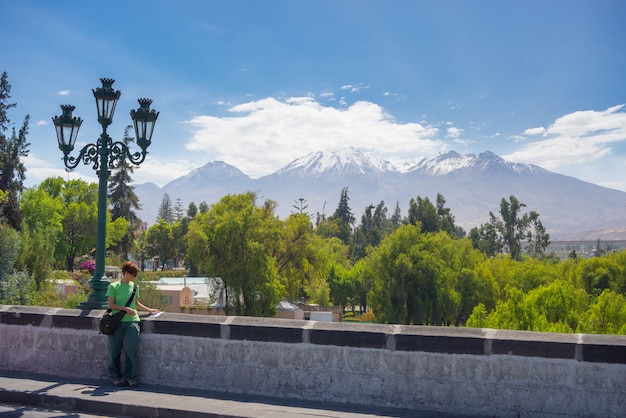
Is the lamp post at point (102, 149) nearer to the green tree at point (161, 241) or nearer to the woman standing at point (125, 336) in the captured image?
the woman standing at point (125, 336)

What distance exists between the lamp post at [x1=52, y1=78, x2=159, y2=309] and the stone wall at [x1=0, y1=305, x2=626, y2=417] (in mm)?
840

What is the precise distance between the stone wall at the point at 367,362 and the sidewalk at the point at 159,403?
7.7 inches

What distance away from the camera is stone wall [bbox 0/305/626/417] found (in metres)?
6.68

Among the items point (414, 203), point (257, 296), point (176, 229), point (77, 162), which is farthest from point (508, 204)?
point (77, 162)

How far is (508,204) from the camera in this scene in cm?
13000

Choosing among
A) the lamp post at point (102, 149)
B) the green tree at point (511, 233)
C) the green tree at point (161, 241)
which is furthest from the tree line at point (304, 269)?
the green tree at point (511, 233)

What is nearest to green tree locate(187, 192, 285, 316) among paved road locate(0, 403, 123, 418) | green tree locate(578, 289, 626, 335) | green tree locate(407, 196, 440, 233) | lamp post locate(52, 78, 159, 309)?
green tree locate(578, 289, 626, 335)

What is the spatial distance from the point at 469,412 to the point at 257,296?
42.2 meters

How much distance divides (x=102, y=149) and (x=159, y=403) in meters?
5.09

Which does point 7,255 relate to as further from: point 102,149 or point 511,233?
point 511,233

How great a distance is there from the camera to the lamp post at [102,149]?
1027cm

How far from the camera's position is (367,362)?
24.7 feet

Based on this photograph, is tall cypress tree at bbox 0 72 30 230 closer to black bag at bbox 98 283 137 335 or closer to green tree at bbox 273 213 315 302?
green tree at bbox 273 213 315 302

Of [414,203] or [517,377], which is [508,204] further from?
[517,377]
